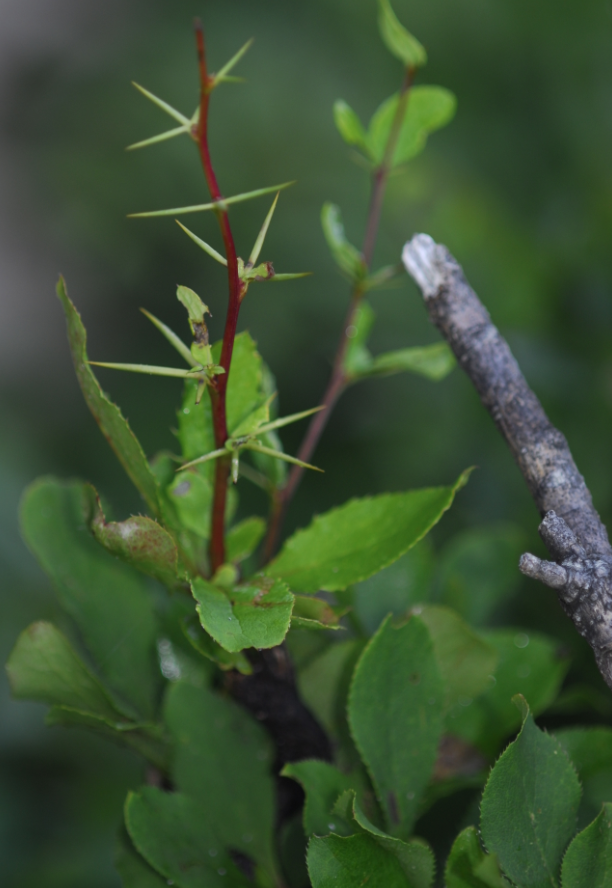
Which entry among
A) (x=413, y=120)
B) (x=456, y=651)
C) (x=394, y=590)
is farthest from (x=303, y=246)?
(x=456, y=651)

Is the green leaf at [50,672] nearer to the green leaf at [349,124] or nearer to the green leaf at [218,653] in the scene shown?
the green leaf at [218,653]

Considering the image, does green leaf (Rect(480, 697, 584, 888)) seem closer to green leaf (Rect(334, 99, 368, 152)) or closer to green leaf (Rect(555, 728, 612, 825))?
green leaf (Rect(555, 728, 612, 825))

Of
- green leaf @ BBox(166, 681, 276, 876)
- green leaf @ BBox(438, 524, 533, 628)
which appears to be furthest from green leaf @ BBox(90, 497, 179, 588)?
green leaf @ BBox(438, 524, 533, 628)

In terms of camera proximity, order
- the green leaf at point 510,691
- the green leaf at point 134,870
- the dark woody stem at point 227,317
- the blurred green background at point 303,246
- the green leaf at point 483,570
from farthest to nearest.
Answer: the blurred green background at point 303,246
the green leaf at point 483,570
the green leaf at point 510,691
the green leaf at point 134,870
the dark woody stem at point 227,317

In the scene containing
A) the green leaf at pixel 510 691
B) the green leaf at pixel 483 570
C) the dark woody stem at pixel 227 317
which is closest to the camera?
the dark woody stem at pixel 227 317

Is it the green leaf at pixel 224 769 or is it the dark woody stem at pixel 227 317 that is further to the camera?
the green leaf at pixel 224 769

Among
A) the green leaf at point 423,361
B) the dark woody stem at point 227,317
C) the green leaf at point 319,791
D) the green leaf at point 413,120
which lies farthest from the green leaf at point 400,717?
the green leaf at point 413,120
